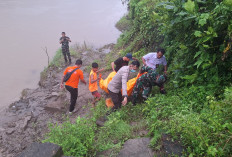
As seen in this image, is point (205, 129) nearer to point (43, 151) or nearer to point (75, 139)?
point (75, 139)

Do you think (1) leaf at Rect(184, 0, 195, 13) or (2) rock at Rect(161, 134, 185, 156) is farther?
(1) leaf at Rect(184, 0, 195, 13)

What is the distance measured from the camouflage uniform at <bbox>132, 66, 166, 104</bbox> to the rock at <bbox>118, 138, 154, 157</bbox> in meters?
1.59

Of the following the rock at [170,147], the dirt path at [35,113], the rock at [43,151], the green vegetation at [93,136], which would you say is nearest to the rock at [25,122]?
the dirt path at [35,113]

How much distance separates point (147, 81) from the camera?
4824 mm

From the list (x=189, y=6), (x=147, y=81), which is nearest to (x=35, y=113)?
(x=147, y=81)

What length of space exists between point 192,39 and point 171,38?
1966 millimetres

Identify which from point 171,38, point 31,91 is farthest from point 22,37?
point 171,38

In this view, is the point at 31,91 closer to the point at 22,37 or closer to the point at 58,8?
the point at 22,37

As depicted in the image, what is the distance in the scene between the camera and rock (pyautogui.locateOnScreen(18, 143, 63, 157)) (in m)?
3.14

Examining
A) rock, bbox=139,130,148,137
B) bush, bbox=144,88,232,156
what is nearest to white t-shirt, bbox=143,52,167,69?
bush, bbox=144,88,232,156

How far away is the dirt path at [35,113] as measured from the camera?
5.58 metres

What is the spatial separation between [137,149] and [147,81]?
190cm

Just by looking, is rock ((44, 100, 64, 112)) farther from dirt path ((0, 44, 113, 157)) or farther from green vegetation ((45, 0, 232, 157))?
green vegetation ((45, 0, 232, 157))

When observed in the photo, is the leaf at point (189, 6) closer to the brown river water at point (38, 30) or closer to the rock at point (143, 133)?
the rock at point (143, 133)
